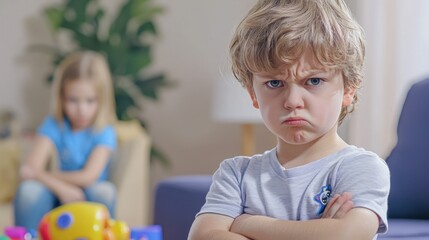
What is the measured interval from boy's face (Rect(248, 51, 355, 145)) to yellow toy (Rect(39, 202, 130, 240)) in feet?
3.37

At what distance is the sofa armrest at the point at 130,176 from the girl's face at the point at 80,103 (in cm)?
25

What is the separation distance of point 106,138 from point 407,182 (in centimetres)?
153

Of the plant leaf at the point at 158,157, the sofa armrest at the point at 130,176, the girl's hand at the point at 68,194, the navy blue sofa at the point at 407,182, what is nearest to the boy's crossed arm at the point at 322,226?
the navy blue sofa at the point at 407,182

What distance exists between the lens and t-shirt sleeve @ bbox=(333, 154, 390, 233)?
1190 millimetres

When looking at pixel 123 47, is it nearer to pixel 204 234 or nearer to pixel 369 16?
pixel 369 16

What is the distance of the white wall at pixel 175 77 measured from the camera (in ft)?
14.9

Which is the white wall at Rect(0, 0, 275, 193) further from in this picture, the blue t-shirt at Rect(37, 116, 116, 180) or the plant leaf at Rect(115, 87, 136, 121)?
the blue t-shirt at Rect(37, 116, 116, 180)

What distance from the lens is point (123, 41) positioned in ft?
14.4

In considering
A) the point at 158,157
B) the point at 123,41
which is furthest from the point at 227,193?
the point at 123,41

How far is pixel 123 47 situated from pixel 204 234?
3.15m

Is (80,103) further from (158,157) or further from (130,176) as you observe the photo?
(158,157)

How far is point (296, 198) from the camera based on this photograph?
1.22 metres

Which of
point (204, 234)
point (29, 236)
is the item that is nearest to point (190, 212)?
point (29, 236)

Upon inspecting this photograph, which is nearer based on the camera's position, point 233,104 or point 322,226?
point 322,226
